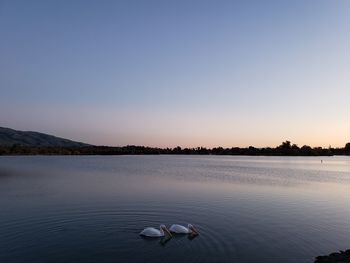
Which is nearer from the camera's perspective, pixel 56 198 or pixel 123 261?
pixel 123 261

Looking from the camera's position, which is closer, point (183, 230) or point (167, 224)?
point (183, 230)

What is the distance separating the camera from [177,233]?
1766cm

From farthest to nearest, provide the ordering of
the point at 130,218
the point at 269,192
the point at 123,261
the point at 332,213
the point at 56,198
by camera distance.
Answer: the point at 269,192 → the point at 56,198 → the point at 332,213 → the point at 130,218 → the point at 123,261

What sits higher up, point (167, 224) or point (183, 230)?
point (183, 230)

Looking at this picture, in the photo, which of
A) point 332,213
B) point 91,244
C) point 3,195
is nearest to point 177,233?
point 91,244

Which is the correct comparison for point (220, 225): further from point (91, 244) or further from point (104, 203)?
point (104, 203)

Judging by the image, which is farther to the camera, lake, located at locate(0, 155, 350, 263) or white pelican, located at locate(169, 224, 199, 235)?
white pelican, located at locate(169, 224, 199, 235)

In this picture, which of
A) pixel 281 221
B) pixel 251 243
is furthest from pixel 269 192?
pixel 251 243

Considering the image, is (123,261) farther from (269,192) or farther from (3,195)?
(269,192)

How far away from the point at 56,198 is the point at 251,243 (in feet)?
58.3

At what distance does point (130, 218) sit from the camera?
70.1 feet

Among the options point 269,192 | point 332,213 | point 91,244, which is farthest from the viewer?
point 269,192

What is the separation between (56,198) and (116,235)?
43.6 ft

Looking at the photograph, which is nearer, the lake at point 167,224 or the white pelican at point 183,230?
the lake at point 167,224
